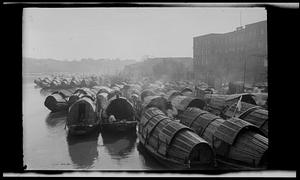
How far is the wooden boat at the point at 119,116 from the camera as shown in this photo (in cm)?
1784

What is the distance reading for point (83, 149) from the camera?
16.2 meters

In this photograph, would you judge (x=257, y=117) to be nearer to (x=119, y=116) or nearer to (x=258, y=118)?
(x=258, y=118)

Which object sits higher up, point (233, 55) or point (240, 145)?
point (233, 55)

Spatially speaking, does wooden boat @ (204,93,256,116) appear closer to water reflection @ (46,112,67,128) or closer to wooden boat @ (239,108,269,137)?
wooden boat @ (239,108,269,137)

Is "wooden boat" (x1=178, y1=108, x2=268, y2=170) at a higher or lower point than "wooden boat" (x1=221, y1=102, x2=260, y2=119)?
lower

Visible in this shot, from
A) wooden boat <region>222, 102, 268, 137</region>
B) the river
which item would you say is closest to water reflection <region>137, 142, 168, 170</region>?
the river

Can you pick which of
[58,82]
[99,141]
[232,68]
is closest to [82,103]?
[99,141]

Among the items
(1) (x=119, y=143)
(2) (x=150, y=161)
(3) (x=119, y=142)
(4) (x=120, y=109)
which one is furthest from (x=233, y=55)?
(2) (x=150, y=161)

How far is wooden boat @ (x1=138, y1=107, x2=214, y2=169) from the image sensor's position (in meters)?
10.5

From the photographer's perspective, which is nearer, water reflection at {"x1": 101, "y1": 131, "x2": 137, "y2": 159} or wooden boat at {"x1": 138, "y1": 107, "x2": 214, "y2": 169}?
wooden boat at {"x1": 138, "y1": 107, "x2": 214, "y2": 169}

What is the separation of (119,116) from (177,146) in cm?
991

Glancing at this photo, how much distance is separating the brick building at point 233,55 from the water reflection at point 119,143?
20.9 meters

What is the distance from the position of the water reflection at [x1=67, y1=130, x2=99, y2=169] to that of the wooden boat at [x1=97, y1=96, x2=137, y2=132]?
4.39ft
